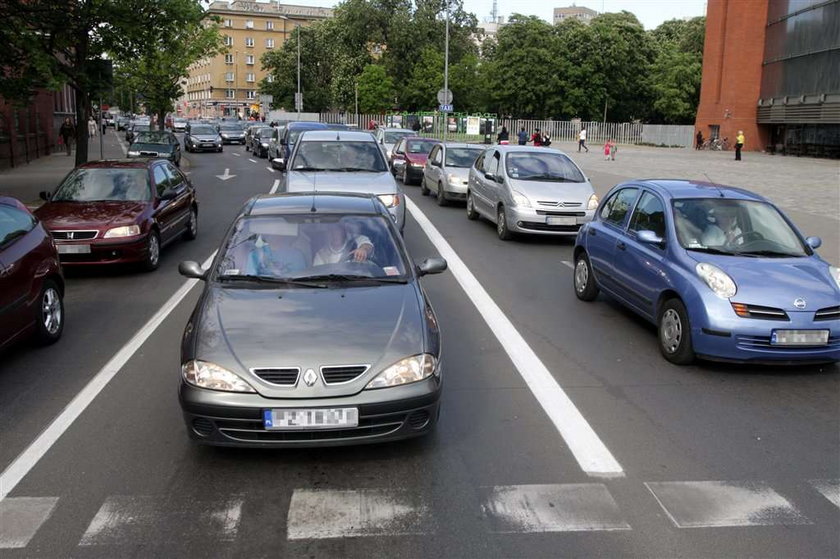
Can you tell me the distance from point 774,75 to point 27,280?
52.7m

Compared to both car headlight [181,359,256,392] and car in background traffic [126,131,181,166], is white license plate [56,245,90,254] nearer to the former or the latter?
car headlight [181,359,256,392]

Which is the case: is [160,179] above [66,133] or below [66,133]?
below

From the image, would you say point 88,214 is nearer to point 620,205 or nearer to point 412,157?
point 620,205

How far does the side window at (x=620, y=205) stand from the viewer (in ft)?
27.9

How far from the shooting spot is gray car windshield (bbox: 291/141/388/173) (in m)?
12.9

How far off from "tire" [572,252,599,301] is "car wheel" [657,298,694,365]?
204cm

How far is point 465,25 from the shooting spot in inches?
3199

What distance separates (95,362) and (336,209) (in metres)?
2.66

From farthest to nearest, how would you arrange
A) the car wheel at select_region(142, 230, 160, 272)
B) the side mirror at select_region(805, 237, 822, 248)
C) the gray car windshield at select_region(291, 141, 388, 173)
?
1. the gray car windshield at select_region(291, 141, 388, 173)
2. the car wheel at select_region(142, 230, 160, 272)
3. the side mirror at select_region(805, 237, 822, 248)

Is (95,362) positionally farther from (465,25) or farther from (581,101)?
(465,25)

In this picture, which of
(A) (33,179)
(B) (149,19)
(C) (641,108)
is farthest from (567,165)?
(C) (641,108)

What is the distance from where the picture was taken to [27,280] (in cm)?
692

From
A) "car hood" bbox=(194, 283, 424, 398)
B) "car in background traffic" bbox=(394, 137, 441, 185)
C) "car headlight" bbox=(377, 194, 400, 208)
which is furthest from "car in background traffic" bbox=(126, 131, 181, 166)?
"car hood" bbox=(194, 283, 424, 398)

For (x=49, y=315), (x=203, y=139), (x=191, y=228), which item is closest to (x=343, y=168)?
(x=191, y=228)
